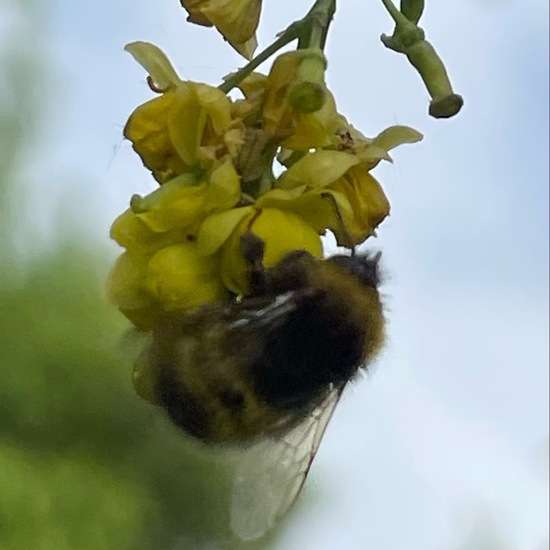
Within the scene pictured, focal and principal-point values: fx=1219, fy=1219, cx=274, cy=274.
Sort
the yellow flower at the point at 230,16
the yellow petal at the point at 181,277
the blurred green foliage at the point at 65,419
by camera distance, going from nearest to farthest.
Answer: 1. the yellow petal at the point at 181,277
2. the yellow flower at the point at 230,16
3. the blurred green foliage at the point at 65,419

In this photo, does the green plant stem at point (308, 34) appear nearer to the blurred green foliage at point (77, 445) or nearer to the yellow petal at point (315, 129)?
the yellow petal at point (315, 129)

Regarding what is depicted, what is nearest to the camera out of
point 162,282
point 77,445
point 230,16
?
point 162,282

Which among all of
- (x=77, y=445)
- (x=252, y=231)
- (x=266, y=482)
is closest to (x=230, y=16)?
(x=252, y=231)

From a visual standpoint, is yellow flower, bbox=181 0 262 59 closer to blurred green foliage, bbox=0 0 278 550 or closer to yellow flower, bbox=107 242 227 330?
yellow flower, bbox=107 242 227 330

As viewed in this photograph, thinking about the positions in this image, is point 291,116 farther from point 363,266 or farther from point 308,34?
point 363,266

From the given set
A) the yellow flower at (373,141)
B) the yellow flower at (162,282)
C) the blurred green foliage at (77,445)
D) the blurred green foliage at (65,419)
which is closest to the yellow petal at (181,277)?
Answer: the yellow flower at (162,282)

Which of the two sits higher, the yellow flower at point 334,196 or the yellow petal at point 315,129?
the yellow petal at point 315,129

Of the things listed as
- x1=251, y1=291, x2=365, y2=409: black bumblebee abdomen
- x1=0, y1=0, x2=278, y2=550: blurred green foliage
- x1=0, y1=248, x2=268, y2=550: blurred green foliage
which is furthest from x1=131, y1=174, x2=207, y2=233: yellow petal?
x1=0, y1=248, x2=268, y2=550: blurred green foliage
